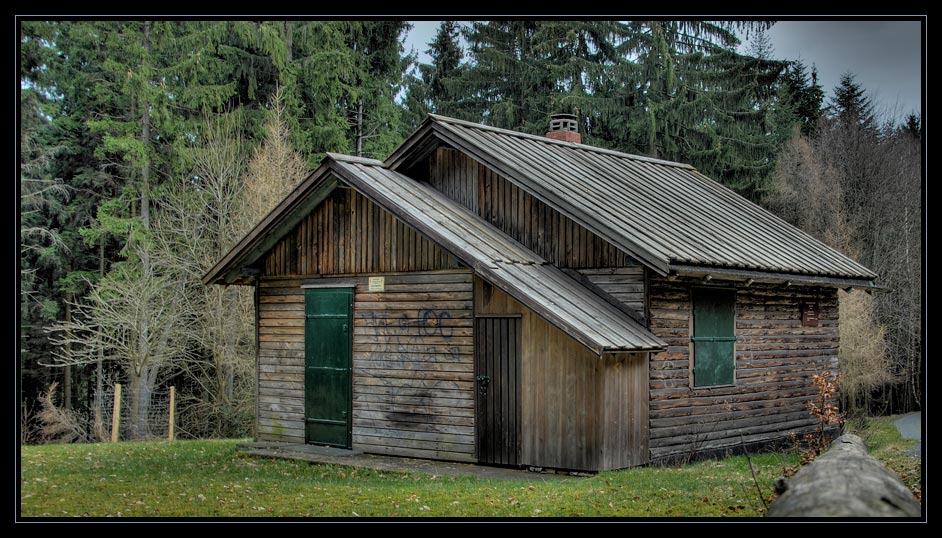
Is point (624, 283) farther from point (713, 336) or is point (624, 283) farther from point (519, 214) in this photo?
point (519, 214)

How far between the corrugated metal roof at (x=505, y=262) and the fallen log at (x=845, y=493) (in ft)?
13.1

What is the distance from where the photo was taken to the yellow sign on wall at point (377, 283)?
16.0 m

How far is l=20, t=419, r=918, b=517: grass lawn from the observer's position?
10.7 meters

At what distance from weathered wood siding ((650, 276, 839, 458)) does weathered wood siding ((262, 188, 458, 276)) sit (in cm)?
338

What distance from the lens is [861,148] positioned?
3091cm

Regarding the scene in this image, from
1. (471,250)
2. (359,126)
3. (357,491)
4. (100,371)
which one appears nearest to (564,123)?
(471,250)

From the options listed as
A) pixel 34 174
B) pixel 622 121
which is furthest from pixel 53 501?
pixel 622 121

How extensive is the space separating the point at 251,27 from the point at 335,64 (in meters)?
2.78

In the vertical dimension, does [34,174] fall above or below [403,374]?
above

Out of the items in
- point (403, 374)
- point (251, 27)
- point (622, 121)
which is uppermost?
point (251, 27)

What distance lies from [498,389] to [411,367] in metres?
1.61

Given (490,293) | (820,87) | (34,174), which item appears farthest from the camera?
(820,87)

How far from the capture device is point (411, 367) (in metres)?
15.6
